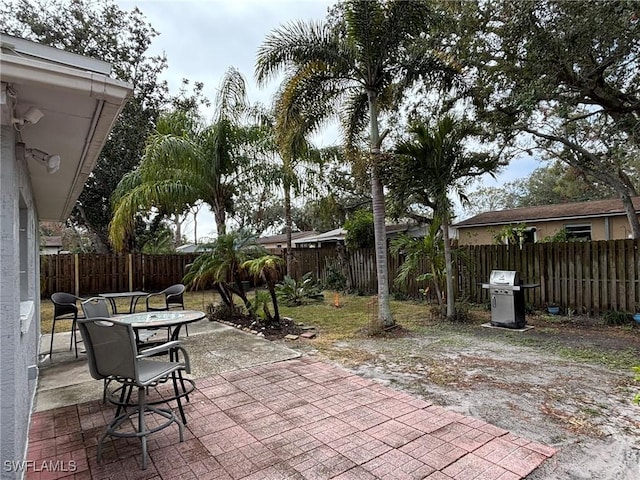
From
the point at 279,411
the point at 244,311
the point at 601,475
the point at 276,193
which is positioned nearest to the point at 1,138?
the point at 279,411

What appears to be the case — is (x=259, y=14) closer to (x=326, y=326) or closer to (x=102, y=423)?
(x=326, y=326)

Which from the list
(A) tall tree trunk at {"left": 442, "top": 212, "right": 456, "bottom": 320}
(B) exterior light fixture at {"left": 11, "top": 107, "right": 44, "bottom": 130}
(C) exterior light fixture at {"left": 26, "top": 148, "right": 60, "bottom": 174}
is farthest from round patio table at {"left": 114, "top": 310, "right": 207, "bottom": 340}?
(A) tall tree trunk at {"left": 442, "top": 212, "right": 456, "bottom": 320}

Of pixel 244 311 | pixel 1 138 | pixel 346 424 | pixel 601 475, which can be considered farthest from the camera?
pixel 244 311

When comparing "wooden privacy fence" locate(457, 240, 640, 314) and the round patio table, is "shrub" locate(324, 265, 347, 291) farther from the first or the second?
the round patio table

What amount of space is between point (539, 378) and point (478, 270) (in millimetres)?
5077

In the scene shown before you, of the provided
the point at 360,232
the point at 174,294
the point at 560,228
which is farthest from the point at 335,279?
the point at 560,228

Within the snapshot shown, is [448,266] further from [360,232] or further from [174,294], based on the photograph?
[174,294]

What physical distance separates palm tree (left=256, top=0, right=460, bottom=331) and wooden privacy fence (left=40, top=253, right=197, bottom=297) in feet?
27.0

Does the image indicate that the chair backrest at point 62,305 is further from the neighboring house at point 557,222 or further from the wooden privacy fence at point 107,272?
the neighboring house at point 557,222

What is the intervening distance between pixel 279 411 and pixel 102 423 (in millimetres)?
1575

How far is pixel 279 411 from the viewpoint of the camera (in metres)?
3.38

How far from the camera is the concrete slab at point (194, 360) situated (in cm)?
393

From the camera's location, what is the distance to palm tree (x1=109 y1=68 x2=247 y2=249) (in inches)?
331

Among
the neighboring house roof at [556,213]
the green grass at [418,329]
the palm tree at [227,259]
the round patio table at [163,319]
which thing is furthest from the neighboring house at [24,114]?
the neighboring house roof at [556,213]
